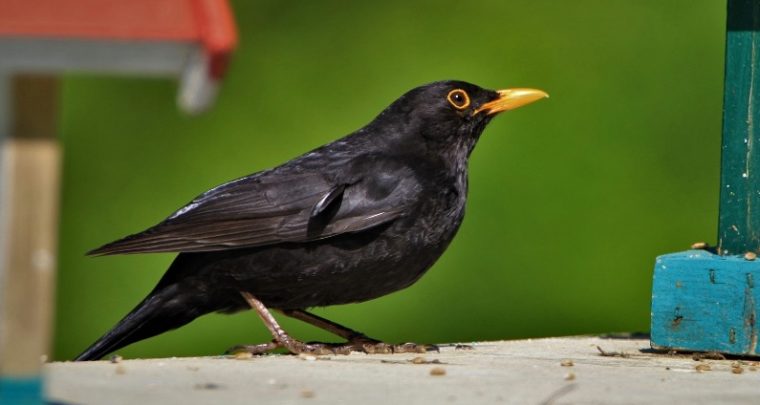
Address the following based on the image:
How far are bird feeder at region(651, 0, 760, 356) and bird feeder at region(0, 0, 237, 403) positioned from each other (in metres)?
2.55

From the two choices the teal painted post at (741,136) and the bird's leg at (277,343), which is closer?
the bird's leg at (277,343)

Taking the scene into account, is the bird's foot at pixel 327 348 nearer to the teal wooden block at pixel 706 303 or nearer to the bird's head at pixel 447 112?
the teal wooden block at pixel 706 303

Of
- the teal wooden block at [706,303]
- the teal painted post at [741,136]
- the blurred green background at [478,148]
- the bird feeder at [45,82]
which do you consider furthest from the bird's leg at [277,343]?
the bird feeder at [45,82]

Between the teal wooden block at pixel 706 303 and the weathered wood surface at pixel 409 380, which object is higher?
the teal wooden block at pixel 706 303

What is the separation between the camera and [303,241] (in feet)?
17.5

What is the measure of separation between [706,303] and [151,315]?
178cm

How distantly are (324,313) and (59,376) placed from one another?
7.30ft

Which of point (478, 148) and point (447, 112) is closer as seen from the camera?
point (447, 112)

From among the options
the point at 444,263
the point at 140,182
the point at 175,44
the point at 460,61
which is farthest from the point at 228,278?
the point at 175,44

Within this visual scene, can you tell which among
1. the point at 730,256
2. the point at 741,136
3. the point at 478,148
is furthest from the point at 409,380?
the point at 478,148

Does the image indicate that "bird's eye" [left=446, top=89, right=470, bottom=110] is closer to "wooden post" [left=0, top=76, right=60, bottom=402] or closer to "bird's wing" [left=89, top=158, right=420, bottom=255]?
"bird's wing" [left=89, top=158, right=420, bottom=255]

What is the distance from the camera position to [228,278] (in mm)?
5406

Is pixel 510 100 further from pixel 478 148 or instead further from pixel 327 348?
pixel 327 348

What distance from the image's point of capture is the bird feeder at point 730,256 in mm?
5258
